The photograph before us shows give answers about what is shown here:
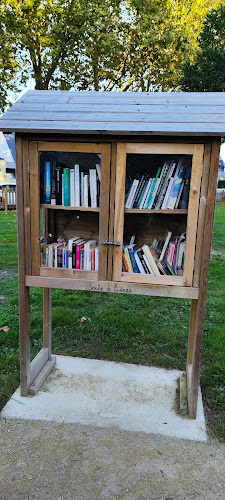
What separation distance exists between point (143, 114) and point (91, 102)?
1.48 feet

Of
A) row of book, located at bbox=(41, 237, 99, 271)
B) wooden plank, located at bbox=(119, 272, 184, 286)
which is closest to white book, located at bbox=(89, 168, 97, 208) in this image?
row of book, located at bbox=(41, 237, 99, 271)

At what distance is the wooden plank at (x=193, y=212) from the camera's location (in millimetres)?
2100

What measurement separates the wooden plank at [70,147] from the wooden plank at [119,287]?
0.89 meters

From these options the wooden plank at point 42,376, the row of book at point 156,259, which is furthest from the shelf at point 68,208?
the wooden plank at point 42,376

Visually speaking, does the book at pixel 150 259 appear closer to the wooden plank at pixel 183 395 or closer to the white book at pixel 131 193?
the white book at pixel 131 193

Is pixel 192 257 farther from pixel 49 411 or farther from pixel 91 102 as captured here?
pixel 49 411

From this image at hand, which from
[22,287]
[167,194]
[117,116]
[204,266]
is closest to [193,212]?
[167,194]

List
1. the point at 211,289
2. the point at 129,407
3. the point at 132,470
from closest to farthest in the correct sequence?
the point at 132,470, the point at 129,407, the point at 211,289

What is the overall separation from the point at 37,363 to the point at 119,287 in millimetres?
1133

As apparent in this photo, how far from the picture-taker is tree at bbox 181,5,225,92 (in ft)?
36.4

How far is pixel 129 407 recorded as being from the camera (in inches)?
102

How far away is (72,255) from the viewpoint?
95.4 inches

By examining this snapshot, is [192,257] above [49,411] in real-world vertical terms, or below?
above

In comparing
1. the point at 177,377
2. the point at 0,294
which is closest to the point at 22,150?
the point at 177,377
